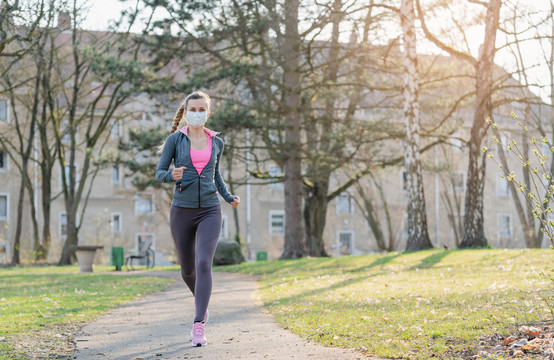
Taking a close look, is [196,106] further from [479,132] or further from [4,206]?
[4,206]

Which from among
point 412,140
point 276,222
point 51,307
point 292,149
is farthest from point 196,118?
point 276,222

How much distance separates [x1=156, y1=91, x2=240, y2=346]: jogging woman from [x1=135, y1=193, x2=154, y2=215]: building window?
4436 cm

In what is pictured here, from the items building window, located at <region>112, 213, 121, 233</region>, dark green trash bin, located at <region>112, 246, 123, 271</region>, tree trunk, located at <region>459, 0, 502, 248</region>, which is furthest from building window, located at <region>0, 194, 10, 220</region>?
tree trunk, located at <region>459, 0, 502, 248</region>

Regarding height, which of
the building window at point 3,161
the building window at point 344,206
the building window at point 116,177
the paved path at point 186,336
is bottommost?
the paved path at point 186,336

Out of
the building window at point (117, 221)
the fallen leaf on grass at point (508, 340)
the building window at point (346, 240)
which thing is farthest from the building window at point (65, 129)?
the fallen leaf on grass at point (508, 340)

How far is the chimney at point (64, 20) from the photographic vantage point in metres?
13.4

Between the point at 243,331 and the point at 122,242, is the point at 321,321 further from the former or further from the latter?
the point at 122,242

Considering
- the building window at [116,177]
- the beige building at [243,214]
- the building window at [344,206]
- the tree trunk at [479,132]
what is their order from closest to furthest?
the tree trunk at [479,132] < the beige building at [243,214] < the building window at [116,177] < the building window at [344,206]

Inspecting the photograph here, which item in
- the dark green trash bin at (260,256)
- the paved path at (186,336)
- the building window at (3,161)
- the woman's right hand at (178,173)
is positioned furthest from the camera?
the building window at (3,161)

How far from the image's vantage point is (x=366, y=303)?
967cm

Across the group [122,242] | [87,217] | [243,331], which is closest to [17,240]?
[122,242]

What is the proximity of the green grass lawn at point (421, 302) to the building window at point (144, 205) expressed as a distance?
34.0 meters

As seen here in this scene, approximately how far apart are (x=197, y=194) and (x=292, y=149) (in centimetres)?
1796

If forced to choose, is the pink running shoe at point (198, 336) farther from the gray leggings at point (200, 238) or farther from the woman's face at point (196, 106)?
the woman's face at point (196, 106)
